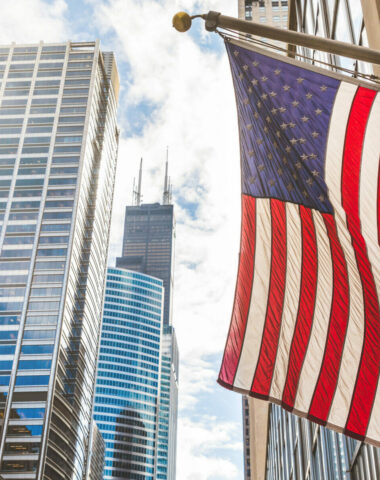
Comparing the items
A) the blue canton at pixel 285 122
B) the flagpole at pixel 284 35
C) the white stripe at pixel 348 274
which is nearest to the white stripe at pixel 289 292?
the blue canton at pixel 285 122

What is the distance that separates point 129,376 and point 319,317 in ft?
573

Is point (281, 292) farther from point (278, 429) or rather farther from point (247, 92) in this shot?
point (278, 429)

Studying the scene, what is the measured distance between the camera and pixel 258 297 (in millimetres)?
9430

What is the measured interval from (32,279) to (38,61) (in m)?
58.5

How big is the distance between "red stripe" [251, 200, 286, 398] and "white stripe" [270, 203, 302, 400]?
73 mm

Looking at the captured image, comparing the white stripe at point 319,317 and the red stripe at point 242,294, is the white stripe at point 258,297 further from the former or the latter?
the white stripe at point 319,317

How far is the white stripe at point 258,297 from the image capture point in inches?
362

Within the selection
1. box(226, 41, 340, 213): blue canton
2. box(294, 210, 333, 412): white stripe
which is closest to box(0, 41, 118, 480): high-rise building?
box(294, 210, 333, 412): white stripe

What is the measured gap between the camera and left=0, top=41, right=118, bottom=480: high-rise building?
95625 mm

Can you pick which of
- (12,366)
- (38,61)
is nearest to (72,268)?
(12,366)

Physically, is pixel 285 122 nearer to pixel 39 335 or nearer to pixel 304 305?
pixel 304 305

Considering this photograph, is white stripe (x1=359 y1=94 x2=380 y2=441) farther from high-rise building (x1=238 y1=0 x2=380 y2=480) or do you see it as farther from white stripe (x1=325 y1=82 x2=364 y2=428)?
high-rise building (x1=238 y1=0 x2=380 y2=480)

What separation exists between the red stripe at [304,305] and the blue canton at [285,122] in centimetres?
56

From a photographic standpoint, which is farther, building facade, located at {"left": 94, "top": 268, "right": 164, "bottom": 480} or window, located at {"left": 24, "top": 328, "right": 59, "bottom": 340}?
building facade, located at {"left": 94, "top": 268, "right": 164, "bottom": 480}
